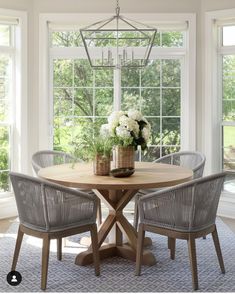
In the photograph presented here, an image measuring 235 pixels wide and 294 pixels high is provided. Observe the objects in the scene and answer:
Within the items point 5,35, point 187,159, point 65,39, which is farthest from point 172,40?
point 5,35

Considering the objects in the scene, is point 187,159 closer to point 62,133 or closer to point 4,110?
point 62,133

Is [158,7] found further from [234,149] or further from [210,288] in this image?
[210,288]

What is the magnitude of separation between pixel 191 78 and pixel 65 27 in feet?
5.30

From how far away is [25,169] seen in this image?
5688mm

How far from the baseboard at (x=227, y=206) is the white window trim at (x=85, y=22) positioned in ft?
2.35

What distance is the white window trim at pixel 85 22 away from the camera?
18.6ft

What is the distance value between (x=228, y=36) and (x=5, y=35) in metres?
2.60

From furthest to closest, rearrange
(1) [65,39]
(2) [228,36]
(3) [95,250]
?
(1) [65,39] → (2) [228,36] → (3) [95,250]

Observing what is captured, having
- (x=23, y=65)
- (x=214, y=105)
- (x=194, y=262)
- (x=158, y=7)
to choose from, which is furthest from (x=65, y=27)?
(x=194, y=262)

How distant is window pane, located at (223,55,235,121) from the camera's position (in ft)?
18.8

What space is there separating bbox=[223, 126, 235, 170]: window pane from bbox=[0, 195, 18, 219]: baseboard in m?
2.58

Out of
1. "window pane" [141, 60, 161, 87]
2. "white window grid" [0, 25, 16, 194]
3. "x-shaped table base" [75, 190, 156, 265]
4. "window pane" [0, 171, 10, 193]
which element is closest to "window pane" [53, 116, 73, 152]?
"white window grid" [0, 25, 16, 194]

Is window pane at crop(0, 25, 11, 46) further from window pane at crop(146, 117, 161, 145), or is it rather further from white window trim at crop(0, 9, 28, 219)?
window pane at crop(146, 117, 161, 145)

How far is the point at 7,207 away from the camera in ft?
18.4
